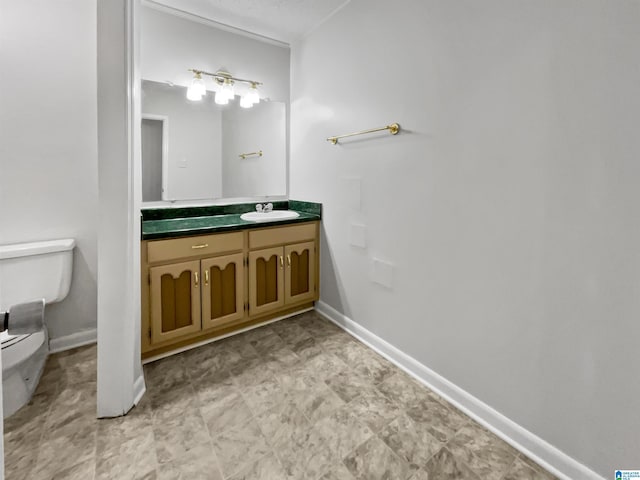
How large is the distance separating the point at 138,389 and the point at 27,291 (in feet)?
2.95

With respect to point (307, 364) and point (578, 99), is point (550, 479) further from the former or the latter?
point (578, 99)

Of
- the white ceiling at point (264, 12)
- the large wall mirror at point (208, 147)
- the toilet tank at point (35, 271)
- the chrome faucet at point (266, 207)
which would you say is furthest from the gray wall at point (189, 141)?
the toilet tank at point (35, 271)

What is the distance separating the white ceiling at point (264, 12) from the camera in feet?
7.69

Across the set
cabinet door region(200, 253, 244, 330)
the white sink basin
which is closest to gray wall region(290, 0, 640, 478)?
the white sink basin

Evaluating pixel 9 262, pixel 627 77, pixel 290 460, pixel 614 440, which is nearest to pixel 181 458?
pixel 290 460

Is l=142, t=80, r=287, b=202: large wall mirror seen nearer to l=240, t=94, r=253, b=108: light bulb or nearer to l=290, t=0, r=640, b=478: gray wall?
l=240, t=94, r=253, b=108: light bulb

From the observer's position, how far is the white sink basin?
260 cm

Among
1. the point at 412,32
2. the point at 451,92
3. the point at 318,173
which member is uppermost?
the point at 412,32

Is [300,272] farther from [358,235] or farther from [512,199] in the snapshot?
[512,199]

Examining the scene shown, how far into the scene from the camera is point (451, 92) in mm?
1709

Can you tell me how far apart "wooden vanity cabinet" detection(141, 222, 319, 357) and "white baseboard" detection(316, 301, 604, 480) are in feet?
2.40

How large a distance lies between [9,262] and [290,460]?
188 centimetres

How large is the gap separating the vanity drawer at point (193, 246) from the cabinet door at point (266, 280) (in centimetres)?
19

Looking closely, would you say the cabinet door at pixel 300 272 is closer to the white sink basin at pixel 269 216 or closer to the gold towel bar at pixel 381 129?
the white sink basin at pixel 269 216
